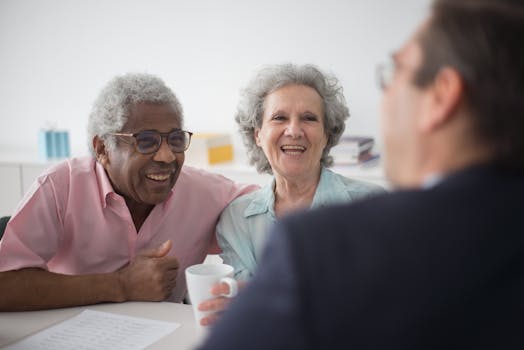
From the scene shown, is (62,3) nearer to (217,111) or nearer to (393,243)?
(217,111)

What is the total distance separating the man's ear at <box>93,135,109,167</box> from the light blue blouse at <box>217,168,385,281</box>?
0.43m

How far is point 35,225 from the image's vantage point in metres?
1.77

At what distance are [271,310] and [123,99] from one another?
1.43 m

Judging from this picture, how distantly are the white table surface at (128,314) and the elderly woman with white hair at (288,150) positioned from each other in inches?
Result: 14.5

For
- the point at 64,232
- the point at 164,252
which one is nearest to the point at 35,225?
the point at 64,232

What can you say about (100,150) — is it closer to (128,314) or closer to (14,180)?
(128,314)

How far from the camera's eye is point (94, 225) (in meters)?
1.89

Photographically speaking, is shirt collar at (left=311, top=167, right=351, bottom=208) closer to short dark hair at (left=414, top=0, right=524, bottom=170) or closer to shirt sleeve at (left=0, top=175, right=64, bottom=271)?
shirt sleeve at (left=0, top=175, right=64, bottom=271)

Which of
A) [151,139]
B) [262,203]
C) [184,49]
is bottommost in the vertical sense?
[262,203]

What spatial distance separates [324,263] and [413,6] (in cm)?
290

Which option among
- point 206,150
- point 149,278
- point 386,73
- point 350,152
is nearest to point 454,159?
point 386,73

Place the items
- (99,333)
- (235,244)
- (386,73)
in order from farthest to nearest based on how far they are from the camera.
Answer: (235,244) → (99,333) → (386,73)

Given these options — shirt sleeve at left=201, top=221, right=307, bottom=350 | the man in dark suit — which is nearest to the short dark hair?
the man in dark suit

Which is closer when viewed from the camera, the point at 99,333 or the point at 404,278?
the point at 404,278
